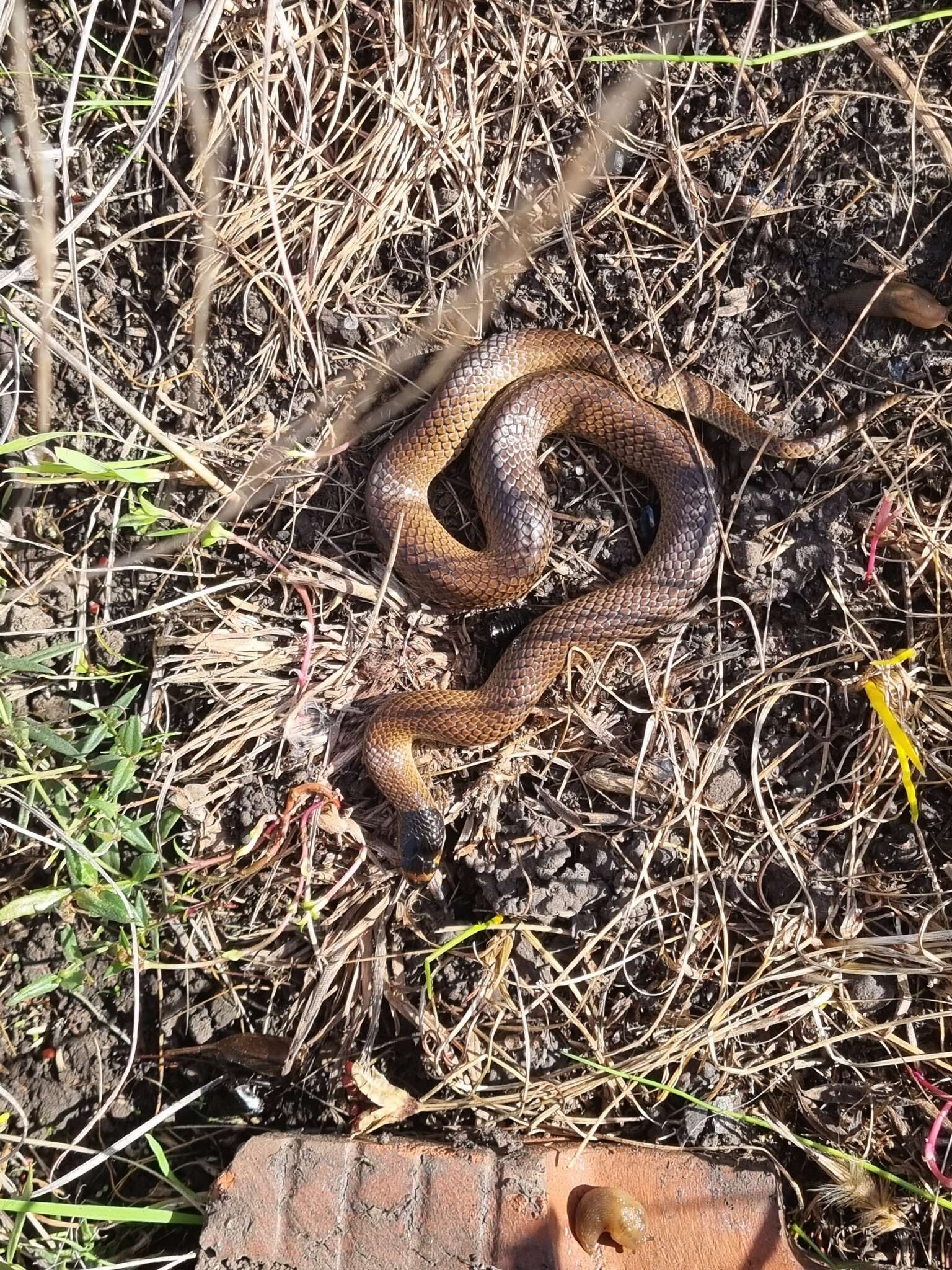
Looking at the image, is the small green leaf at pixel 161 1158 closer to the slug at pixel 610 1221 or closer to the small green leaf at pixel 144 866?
the small green leaf at pixel 144 866

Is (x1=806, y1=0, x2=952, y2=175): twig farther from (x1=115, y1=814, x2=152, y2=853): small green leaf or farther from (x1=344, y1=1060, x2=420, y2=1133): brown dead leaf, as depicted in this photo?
(x1=344, y1=1060, x2=420, y2=1133): brown dead leaf

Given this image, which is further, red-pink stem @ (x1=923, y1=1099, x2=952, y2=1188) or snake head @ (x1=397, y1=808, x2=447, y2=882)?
snake head @ (x1=397, y1=808, x2=447, y2=882)

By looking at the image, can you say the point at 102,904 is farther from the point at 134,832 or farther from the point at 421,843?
the point at 421,843

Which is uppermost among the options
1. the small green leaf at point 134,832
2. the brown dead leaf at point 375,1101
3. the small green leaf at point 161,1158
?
the small green leaf at point 134,832

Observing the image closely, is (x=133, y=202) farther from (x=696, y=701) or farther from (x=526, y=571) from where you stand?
(x=696, y=701)

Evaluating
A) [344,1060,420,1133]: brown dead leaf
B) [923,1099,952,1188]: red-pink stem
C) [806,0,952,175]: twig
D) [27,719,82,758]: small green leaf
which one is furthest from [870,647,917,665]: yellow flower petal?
[27,719,82,758]: small green leaf

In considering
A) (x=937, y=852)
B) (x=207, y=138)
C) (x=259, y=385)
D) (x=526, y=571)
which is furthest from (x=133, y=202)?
(x=937, y=852)

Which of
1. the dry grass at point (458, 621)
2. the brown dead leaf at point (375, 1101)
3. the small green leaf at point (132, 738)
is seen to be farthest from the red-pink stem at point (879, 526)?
the small green leaf at point (132, 738)
